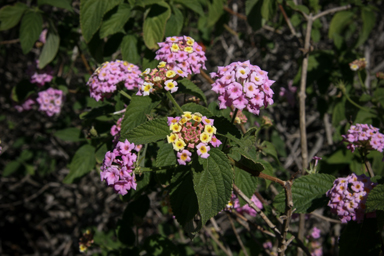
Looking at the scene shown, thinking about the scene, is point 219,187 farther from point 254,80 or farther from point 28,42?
point 28,42

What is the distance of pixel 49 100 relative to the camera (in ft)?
6.70

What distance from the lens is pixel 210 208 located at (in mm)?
864

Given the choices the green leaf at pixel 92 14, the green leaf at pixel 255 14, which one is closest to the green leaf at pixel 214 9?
the green leaf at pixel 255 14

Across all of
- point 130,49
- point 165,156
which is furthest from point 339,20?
point 165,156

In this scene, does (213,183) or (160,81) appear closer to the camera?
(213,183)

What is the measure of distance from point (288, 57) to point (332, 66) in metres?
1.42

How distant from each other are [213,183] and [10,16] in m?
1.64

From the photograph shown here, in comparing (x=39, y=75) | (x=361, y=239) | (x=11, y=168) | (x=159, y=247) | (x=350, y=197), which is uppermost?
(x=350, y=197)

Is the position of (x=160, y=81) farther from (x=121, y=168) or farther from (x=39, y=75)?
(x=39, y=75)

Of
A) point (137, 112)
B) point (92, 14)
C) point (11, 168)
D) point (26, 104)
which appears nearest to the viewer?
point (137, 112)

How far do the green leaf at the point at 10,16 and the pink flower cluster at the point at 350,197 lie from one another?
75.4 inches

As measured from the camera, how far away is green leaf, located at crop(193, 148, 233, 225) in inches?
33.8

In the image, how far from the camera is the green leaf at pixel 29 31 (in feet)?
5.36

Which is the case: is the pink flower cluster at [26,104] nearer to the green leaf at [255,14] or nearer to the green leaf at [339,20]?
the green leaf at [255,14]
